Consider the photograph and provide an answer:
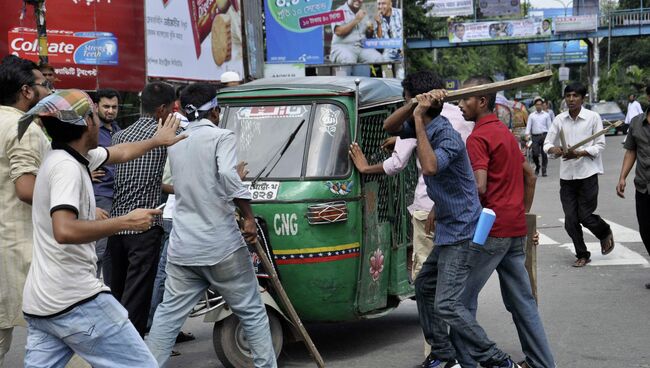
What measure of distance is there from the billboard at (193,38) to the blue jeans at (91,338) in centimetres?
1710

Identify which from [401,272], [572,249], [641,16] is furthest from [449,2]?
[401,272]

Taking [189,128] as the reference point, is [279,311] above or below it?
below

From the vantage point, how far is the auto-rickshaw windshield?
6805 millimetres

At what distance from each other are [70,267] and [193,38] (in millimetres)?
20429

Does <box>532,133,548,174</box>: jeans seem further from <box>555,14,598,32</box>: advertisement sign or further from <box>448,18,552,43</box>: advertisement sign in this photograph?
<box>555,14,598,32</box>: advertisement sign

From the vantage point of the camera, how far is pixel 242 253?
579 centimetres

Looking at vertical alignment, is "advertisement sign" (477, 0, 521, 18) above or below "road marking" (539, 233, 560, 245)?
above

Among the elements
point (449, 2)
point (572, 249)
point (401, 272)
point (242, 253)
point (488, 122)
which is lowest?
point (572, 249)

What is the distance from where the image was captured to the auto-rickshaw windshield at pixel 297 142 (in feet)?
22.3

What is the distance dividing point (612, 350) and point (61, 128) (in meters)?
4.49

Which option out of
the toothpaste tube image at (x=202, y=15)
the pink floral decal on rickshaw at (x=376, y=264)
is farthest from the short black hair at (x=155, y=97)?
the toothpaste tube image at (x=202, y=15)

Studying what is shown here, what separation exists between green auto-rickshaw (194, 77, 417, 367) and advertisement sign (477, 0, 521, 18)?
59835 millimetres

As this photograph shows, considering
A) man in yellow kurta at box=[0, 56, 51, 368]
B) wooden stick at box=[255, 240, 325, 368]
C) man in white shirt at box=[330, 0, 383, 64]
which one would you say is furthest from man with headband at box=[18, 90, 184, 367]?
man in white shirt at box=[330, 0, 383, 64]

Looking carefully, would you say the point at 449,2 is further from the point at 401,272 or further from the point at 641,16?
the point at 401,272
